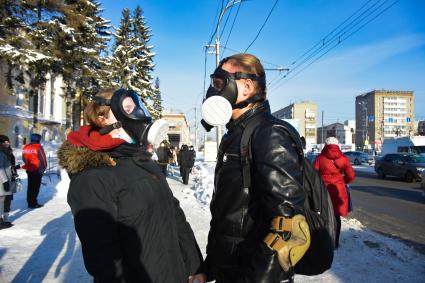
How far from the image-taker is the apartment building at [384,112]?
109875 millimetres

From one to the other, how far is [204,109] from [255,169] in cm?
53

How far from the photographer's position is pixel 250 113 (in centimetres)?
200

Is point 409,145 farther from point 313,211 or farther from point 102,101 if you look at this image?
point 102,101

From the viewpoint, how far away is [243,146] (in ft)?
5.99

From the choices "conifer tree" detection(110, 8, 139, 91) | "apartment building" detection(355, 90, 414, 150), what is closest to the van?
"conifer tree" detection(110, 8, 139, 91)

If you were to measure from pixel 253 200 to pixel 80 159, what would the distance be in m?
0.97

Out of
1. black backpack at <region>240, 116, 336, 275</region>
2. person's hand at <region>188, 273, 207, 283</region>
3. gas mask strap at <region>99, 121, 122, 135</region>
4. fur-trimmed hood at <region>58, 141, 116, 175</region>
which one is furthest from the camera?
person's hand at <region>188, 273, 207, 283</region>

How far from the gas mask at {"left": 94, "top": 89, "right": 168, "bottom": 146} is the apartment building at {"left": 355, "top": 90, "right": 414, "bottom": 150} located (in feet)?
372

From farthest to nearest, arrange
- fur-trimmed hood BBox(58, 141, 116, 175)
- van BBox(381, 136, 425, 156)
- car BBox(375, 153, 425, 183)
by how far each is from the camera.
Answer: van BBox(381, 136, 425, 156), car BBox(375, 153, 425, 183), fur-trimmed hood BBox(58, 141, 116, 175)

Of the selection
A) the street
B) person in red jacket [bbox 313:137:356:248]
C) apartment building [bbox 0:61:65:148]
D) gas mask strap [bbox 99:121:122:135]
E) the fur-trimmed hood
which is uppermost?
apartment building [bbox 0:61:65:148]

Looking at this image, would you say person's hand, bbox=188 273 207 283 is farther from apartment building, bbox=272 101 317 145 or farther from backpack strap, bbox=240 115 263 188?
apartment building, bbox=272 101 317 145

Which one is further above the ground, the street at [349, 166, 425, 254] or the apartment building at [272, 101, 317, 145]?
the apartment building at [272, 101, 317, 145]

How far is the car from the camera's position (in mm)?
20172

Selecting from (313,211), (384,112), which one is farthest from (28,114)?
(384,112)
